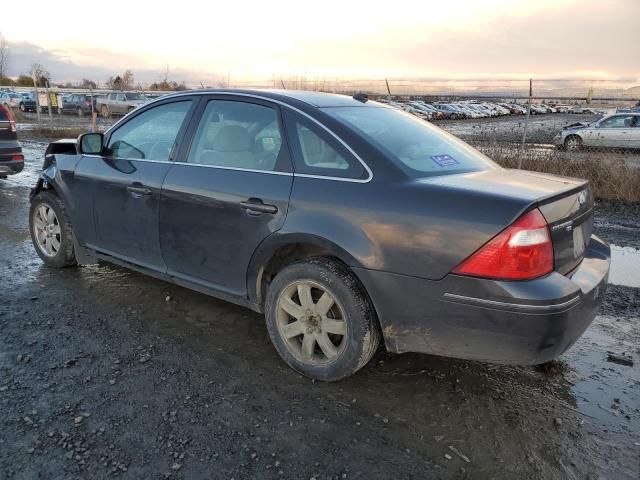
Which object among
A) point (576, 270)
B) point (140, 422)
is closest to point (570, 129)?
point (576, 270)

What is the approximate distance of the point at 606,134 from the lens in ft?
60.0

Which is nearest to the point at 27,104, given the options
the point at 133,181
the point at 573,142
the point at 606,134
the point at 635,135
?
the point at 573,142

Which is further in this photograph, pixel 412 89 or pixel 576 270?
pixel 412 89

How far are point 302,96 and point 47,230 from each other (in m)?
2.97

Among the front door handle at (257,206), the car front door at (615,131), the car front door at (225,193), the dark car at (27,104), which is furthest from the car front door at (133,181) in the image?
the dark car at (27,104)

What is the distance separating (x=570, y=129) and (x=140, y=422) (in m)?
20.0

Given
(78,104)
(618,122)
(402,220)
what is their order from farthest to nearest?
(78,104)
(618,122)
(402,220)

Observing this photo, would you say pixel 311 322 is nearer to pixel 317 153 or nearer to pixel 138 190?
pixel 317 153

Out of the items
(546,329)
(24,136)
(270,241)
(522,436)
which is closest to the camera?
(546,329)

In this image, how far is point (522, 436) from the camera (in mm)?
2605

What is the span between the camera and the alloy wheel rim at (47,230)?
478 centimetres

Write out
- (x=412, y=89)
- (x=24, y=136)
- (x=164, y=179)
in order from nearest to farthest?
(x=164, y=179) → (x=24, y=136) → (x=412, y=89)

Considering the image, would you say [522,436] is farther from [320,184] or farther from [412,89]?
[412,89]

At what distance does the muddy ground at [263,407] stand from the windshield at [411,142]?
1.26 m
